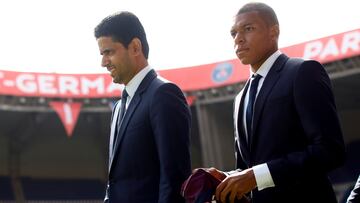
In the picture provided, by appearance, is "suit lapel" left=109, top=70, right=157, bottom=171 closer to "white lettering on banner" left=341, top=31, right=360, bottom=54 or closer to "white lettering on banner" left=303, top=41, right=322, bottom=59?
"white lettering on banner" left=341, top=31, right=360, bottom=54

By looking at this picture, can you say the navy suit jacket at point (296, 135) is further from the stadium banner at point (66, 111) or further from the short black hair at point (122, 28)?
the stadium banner at point (66, 111)

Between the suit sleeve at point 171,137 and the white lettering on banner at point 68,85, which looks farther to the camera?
the white lettering on banner at point 68,85

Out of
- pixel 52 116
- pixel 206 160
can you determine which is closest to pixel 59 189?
pixel 52 116

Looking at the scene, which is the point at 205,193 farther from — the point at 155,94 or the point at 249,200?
the point at 155,94

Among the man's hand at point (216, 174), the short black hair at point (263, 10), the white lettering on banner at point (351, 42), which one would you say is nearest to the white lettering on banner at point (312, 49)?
the white lettering on banner at point (351, 42)

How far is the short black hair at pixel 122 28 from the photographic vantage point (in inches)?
107

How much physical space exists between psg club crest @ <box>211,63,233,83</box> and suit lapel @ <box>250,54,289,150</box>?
50.4 ft

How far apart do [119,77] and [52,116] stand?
1670cm

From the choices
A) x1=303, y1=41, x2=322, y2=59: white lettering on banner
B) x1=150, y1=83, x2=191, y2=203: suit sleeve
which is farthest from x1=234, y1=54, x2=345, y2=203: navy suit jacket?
x1=303, y1=41, x2=322, y2=59: white lettering on banner

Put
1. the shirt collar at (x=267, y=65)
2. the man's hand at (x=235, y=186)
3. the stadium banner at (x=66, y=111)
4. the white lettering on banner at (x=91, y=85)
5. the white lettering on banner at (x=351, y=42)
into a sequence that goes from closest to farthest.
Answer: the man's hand at (x=235, y=186), the shirt collar at (x=267, y=65), the white lettering on banner at (x=351, y=42), the stadium banner at (x=66, y=111), the white lettering on banner at (x=91, y=85)

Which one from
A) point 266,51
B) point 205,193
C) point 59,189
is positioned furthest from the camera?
point 59,189

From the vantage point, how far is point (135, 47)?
275cm

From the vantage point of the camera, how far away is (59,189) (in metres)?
20.1

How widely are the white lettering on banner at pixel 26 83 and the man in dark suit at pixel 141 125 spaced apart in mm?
15110
